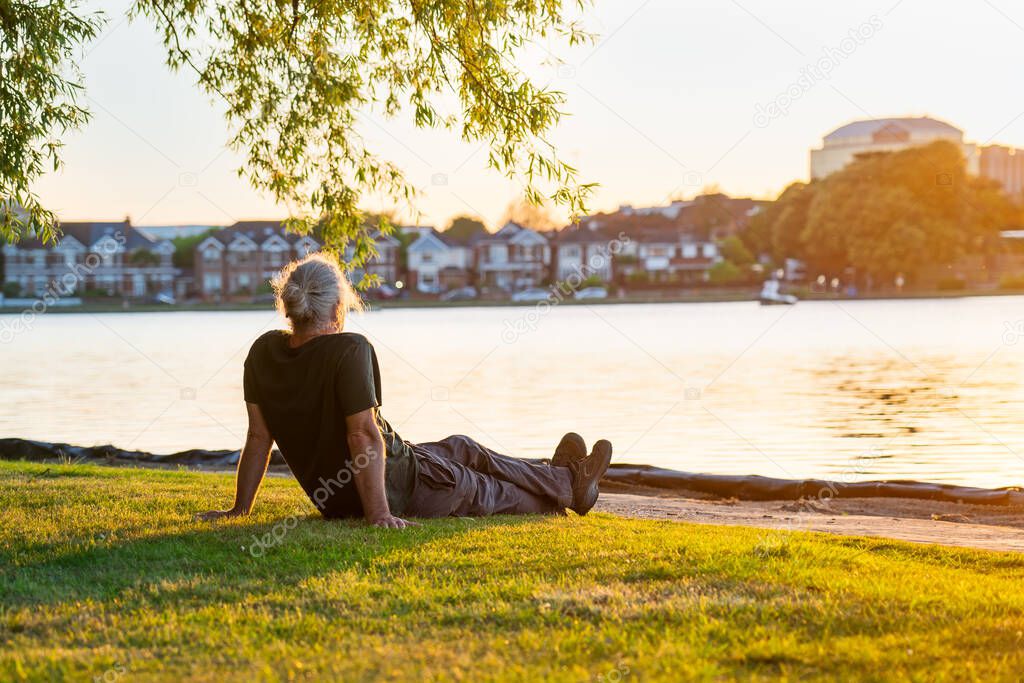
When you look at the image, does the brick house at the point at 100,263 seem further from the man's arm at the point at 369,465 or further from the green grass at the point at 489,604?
the green grass at the point at 489,604

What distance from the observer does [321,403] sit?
6270 mm

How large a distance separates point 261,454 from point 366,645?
2607 mm

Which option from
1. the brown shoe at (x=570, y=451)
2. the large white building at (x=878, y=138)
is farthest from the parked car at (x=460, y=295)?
the brown shoe at (x=570, y=451)

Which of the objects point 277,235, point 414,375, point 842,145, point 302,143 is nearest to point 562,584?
point 302,143

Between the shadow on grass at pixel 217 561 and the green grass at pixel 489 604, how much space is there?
0.02m

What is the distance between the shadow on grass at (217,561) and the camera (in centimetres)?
500

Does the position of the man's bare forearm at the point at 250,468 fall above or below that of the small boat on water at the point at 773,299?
above

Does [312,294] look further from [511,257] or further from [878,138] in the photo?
[878,138]

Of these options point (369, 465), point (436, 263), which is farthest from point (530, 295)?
point (369, 465)

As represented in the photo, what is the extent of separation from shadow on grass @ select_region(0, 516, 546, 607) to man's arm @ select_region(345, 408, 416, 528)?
89mm

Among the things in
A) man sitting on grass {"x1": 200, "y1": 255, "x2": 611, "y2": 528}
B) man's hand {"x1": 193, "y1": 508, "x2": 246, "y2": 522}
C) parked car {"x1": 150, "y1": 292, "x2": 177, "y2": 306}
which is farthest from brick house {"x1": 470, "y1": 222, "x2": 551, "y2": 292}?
man's hand {"x1": 193, "y1": 508, "x2": 246, "y2": 522}

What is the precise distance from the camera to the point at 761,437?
592 inches

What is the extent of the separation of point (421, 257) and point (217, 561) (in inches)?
4109

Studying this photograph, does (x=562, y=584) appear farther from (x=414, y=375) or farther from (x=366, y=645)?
(x=414, y=375)
